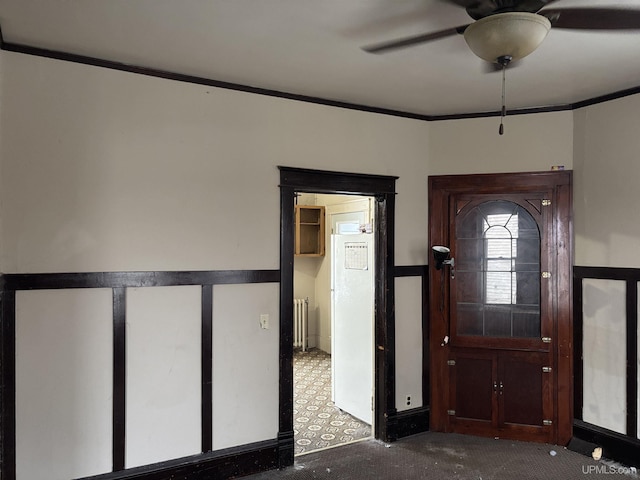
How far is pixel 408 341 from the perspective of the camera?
388 cm

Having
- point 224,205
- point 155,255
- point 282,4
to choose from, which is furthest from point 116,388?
point 282,4

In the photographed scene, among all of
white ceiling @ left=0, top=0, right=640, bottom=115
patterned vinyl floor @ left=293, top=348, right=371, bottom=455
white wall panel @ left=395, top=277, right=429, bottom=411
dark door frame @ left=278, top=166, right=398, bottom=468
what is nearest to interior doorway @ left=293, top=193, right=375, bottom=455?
patterned vinyl floor @ left=293, top=348, right=371, bottom=455

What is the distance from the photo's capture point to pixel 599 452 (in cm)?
339

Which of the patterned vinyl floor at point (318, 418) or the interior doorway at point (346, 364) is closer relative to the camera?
the patterned vinyl floor at point (318, 418)

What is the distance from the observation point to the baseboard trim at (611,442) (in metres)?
3.22

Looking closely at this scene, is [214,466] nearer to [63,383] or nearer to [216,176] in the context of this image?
[63,383]

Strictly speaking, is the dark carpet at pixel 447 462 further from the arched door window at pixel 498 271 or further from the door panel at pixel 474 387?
the arched door window at pixel 498 271

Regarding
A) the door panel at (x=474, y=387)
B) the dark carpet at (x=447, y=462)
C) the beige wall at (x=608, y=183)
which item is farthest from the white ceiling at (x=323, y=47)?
the dark carpet at (x=447, y=462)

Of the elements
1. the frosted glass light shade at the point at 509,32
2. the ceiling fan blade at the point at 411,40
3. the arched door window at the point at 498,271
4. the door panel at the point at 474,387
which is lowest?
the door panel at the point at 474,387

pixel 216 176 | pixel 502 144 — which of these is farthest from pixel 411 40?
pixel 502 144

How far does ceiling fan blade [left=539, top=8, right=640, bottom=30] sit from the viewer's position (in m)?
2.20

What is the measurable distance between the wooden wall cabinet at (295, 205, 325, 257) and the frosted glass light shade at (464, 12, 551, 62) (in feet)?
14.9

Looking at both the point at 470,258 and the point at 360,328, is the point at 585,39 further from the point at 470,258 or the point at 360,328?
the point at 360,328

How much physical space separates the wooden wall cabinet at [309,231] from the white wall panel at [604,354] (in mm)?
3637
